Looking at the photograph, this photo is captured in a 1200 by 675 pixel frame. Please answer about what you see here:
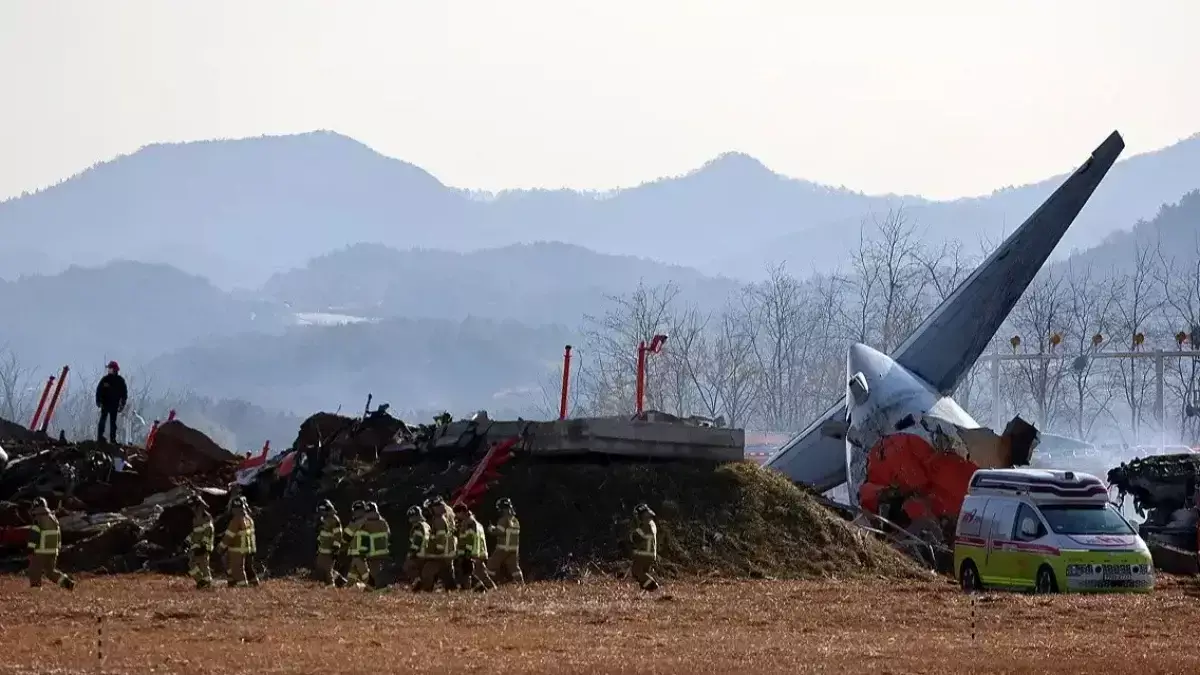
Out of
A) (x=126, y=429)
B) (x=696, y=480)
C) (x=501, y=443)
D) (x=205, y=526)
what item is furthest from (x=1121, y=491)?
(x=126, y=429)

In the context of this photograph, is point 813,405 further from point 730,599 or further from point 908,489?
point 730,599

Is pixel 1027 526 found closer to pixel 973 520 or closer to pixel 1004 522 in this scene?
pixel 1004 522

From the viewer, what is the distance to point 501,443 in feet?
106

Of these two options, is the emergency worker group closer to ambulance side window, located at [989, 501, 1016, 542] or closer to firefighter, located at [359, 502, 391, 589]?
firefighter, located at [359, 502, 391, 589]

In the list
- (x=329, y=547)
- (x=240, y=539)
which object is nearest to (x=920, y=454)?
(x=329, y=547)

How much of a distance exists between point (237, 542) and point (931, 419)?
1685cm

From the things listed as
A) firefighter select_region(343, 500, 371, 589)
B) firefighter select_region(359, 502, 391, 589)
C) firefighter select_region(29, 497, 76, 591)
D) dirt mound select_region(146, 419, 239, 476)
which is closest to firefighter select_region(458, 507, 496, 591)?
firefighter select_region(359, 502, 391, 589)

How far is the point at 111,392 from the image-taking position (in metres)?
40.4

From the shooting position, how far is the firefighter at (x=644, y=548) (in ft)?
87.8

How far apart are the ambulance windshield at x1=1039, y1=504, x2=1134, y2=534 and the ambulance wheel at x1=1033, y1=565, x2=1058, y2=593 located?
0.64 metres

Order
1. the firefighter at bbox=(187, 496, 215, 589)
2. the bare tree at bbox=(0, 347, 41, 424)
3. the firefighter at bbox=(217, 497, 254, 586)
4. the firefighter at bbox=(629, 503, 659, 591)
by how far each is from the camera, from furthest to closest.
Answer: the bare tree at bbox=(0, 347, 41, 424) → the firefighter at bbox=(629, 503, 659, 591) → the firefighter at bbox=(217, 497, 254, 586) → the firefighter at bbox=(187, 496, 215, 589)

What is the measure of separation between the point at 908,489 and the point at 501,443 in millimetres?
9429

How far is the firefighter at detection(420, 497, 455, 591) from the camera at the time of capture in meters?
25.7

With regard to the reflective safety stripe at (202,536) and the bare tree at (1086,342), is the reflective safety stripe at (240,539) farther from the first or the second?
the bare tree at (1086,342)
